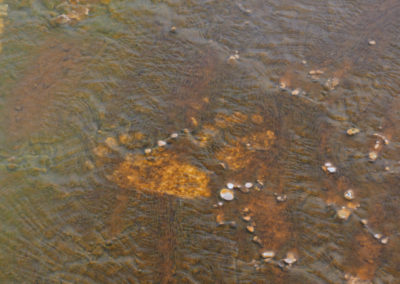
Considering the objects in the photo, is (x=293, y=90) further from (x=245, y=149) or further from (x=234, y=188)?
(x=234, y=188)

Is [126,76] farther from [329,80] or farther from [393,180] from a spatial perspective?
[393,180]

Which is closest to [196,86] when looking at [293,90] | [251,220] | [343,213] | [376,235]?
[293,90]

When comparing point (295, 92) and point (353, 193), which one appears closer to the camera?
point (353, 193)

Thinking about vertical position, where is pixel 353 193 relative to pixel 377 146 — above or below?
below

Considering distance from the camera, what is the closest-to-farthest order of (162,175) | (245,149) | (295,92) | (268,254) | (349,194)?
(268,254) < (349,194) < (162,175) < (245,149) < (295,92)

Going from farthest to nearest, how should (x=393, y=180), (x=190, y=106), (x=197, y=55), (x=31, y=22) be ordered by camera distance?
(x=31, y=22), (x=197, y=55), (x=190, y=106), (x=393, y=180)

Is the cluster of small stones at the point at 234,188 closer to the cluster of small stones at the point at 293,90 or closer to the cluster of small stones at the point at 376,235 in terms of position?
the cluster of small stones at the point at 376,235

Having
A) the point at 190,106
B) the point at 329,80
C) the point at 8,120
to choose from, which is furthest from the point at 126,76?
the point at 329,80
